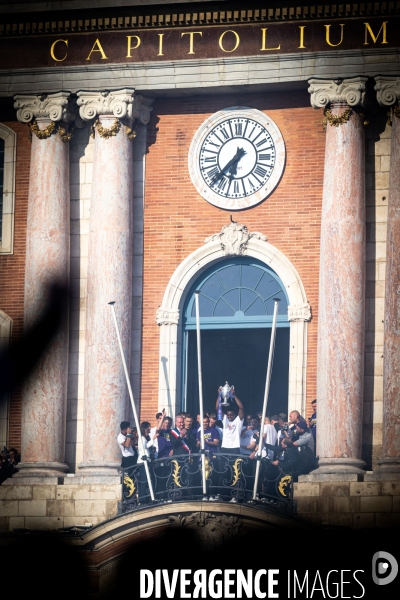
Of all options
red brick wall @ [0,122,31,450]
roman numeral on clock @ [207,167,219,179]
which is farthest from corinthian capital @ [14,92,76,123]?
roman numeral on clock @ [207,167,219,179]

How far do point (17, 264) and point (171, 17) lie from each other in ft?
19.5

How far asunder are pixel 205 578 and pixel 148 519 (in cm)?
186

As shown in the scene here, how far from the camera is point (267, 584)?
16.0 meters

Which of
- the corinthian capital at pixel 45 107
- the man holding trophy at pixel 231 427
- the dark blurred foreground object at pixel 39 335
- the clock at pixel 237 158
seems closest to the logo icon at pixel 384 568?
the man holding trophy at pixel 231 427

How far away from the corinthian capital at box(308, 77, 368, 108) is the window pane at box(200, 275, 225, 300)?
4004mm

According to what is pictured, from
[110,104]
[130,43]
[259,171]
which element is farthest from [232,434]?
[130,43]

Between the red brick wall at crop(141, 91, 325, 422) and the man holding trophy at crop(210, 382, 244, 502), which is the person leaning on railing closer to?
the red brick wall at crop(141, 91, 325, 422)

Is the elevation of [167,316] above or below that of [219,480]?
above

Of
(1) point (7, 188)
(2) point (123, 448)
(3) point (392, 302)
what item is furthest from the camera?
(1) point (7, 188)

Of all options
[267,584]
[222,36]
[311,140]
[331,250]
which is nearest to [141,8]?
[222,36]

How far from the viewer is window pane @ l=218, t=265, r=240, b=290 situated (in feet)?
66.7

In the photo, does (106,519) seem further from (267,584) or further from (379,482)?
(379,482)

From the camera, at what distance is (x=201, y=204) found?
20469 millimetres

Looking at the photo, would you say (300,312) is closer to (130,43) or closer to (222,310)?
(222,310)
